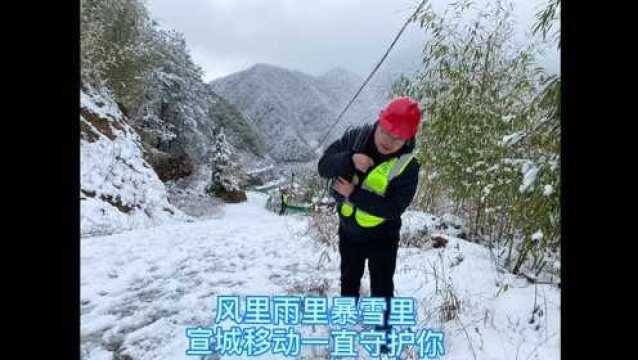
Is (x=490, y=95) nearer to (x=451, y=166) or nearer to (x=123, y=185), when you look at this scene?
(x=451, y=166)

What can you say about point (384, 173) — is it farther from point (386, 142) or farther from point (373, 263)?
point (373, 263)

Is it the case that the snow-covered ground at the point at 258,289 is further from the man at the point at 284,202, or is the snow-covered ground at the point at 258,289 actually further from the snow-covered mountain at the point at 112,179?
the man at the point at 284,202

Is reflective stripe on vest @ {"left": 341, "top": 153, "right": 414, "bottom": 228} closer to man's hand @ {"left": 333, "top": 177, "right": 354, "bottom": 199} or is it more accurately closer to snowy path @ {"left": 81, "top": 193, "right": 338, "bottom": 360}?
man's hand @ {"left": 333, "top": 177, "right": 354, "bottom": 199}

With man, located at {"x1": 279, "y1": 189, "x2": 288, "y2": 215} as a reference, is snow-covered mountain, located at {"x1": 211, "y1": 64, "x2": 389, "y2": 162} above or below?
above

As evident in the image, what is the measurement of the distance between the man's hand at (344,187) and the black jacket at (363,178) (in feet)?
0.08

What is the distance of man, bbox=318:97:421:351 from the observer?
204 cm

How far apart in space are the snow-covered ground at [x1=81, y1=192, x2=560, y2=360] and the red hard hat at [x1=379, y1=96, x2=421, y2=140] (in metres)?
1.26

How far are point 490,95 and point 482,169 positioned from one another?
784 millimetres

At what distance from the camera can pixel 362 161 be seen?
6.91 feet

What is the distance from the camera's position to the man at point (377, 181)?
2043 mm

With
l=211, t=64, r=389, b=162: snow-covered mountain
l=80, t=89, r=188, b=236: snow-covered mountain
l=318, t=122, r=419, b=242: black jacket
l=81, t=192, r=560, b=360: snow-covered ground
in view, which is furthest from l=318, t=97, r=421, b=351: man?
l=211, t=64, r=389, b=162: snow-covered mountain

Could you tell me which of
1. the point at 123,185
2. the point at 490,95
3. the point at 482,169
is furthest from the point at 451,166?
the point at 123,185
